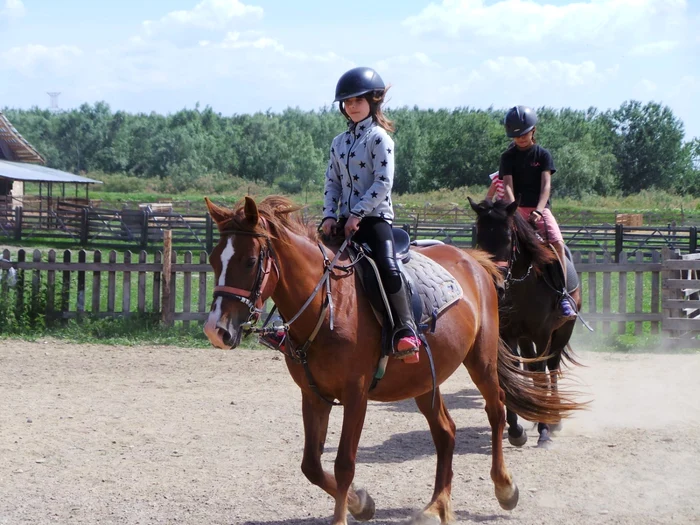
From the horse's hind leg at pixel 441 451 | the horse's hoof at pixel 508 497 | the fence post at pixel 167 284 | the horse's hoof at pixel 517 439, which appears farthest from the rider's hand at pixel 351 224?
the fence post at pixel 167 284

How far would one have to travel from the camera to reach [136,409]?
27.9 ft

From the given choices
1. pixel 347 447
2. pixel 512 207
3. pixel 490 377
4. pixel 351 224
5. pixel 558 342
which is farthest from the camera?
pixel 558 342

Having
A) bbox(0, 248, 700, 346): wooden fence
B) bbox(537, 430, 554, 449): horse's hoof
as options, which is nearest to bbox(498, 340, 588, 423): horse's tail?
bbox(537, 430, 554, 449): horse's hoof

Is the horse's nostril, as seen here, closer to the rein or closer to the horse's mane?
the horse's mane

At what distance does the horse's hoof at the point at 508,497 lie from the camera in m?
5.50

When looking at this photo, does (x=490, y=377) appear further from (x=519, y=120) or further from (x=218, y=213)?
(x=519, y=120)

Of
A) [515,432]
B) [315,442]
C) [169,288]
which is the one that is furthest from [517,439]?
[169,288]

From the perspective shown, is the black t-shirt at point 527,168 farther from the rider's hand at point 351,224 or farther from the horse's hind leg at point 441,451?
the rider's hand at point 351,224

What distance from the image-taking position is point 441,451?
18.1 ft

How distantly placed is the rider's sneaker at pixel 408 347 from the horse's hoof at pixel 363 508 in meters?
0.93

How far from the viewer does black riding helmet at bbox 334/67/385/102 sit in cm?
489

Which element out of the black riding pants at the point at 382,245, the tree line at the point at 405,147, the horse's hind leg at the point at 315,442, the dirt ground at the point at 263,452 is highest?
the tree line at the point at 405,147

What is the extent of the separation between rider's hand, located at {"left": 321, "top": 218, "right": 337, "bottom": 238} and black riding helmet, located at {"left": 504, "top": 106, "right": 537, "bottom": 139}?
3.26 metres

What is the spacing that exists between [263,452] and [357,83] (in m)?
3.53
